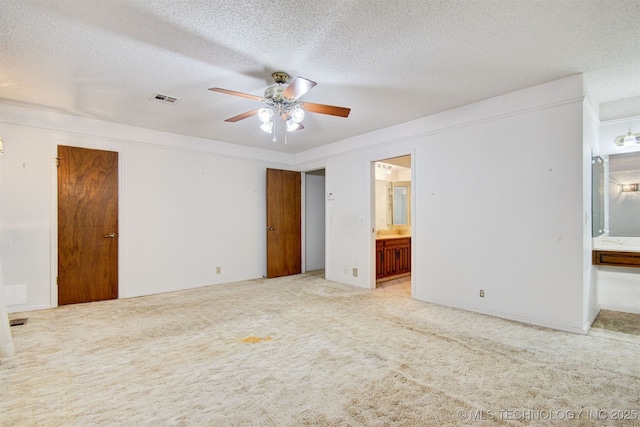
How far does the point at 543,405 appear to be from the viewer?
1874mm

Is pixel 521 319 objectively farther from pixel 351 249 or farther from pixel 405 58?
pixel 405 58

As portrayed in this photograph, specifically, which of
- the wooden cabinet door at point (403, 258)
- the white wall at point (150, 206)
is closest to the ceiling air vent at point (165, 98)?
the white wall at point (150, 206)

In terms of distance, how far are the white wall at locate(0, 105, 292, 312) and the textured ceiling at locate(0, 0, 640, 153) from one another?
2.12 feet

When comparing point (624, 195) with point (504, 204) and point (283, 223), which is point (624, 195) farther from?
point (283, 223)

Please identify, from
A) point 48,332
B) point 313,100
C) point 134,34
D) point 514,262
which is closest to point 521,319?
point 514,262

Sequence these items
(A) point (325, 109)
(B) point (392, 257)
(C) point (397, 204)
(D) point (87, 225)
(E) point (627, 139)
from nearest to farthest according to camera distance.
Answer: (A) point (325, 109), (E) point (627, 139), (D) point (87, 225), (B) point (392, 257), (C) point (397, 204)

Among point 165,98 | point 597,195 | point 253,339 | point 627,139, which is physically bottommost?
point 253,339

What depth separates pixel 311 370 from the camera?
7.63ft

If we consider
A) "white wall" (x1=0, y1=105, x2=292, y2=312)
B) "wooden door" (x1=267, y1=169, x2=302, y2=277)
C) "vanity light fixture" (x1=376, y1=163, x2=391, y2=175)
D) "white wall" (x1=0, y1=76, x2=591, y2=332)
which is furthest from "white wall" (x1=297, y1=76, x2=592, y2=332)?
"white wall" (x1=0, y1=105, x2=292, y2=312)

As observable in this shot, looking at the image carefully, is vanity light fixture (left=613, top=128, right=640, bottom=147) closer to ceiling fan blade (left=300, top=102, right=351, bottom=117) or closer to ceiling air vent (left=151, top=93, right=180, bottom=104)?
ceiling fan blade (left=300, top=102, right=351, bottom=117)

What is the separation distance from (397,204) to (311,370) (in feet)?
16.9

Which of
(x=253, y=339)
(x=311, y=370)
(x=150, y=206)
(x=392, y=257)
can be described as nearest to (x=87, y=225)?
(x=150, y=206)

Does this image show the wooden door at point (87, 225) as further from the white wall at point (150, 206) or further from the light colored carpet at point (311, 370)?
the light colored carpet at point (311, 370)

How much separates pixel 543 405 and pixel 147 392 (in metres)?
2.56
